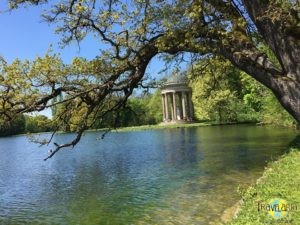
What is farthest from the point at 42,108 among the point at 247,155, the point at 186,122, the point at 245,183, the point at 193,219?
the point at 186,122

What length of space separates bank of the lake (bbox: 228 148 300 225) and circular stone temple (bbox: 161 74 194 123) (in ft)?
259

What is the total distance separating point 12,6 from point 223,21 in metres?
4.12

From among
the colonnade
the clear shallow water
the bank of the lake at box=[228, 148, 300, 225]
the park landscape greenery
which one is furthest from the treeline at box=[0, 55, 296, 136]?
the colonnade

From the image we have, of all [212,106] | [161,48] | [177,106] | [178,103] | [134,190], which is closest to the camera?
[161,48]

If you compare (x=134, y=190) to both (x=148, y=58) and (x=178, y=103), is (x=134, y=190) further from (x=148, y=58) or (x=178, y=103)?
(x=178, y=103)

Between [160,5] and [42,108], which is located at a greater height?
[160,5]

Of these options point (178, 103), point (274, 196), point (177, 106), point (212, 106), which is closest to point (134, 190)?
point (274, 196)

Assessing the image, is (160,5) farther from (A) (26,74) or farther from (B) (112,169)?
(B) (112,169)

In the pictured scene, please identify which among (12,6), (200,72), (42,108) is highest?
(12,6)

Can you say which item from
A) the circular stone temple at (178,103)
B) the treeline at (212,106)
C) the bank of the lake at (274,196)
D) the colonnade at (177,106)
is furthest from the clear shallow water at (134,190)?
the colonnade at (177,106)

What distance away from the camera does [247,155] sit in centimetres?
2519

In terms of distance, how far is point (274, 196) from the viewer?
9703 mm

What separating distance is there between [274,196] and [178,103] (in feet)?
284

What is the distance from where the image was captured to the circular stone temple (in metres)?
92.5
